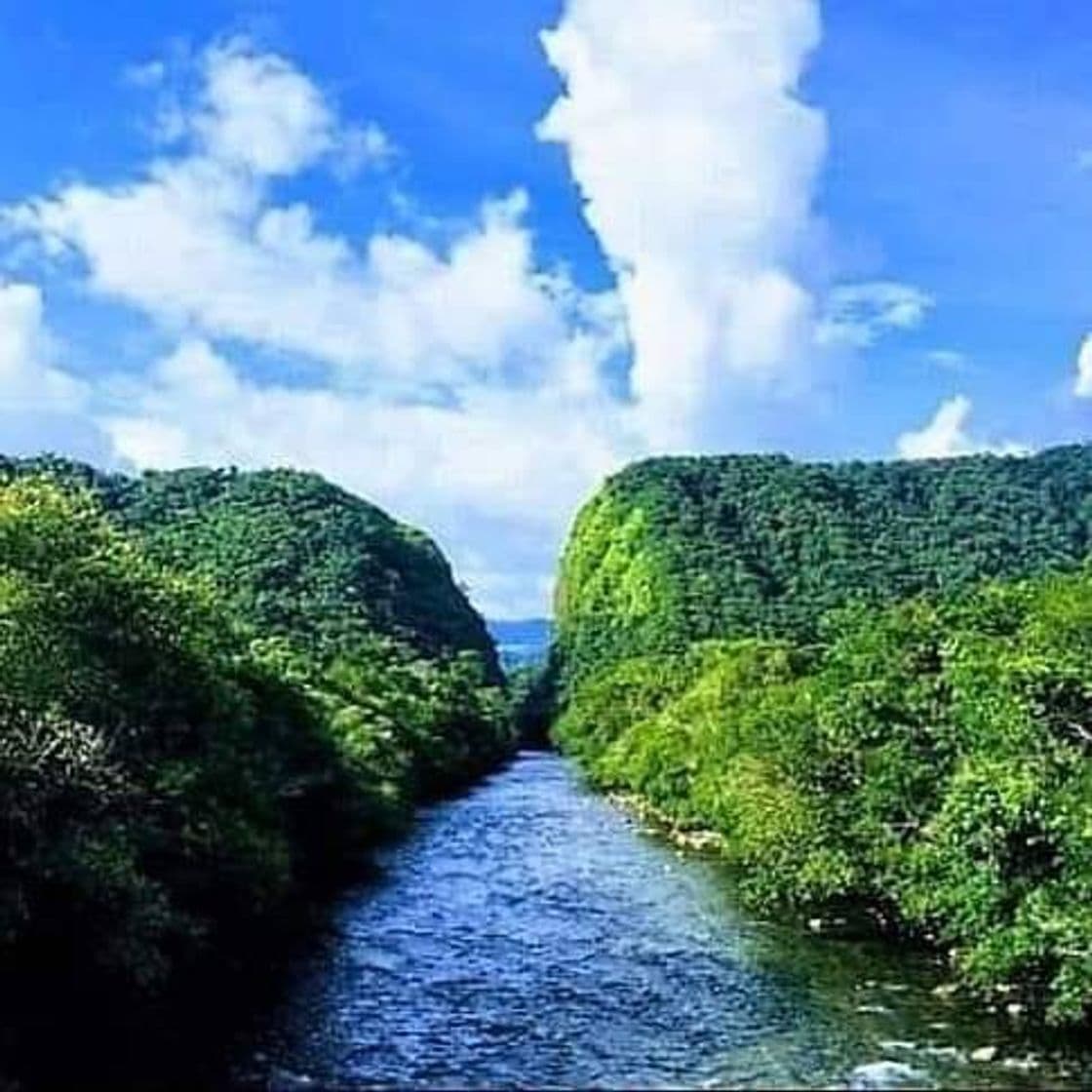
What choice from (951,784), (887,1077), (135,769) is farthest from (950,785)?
(135,769)

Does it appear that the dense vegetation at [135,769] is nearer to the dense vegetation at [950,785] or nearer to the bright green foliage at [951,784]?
the dense vegetation at [950,785]

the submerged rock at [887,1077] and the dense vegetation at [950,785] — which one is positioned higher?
the dense vegetation at [950,785]

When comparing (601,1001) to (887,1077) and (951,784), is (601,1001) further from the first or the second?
(951,784)

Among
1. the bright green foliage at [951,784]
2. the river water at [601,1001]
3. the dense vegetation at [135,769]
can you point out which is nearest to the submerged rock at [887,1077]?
the river water at [601,1001]

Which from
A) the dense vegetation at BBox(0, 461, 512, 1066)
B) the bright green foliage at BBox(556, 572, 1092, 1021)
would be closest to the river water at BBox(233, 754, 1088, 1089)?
the bright green foliage at BBox(556, 572, 1092, 1021)

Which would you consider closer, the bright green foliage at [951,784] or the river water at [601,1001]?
the river water at [601,1001]

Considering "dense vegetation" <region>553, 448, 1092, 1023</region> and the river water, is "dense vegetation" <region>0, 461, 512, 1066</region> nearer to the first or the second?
the river water

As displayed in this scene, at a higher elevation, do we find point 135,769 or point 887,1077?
point 135,769

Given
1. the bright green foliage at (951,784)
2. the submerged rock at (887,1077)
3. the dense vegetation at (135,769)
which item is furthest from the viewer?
the bright green foliage at (951,784)

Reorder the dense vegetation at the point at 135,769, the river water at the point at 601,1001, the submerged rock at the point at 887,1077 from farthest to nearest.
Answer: the river water at the point at 601,1001 < the dense vegetation at the point at 135,769 < the submerged rock at the point at 887,1077
